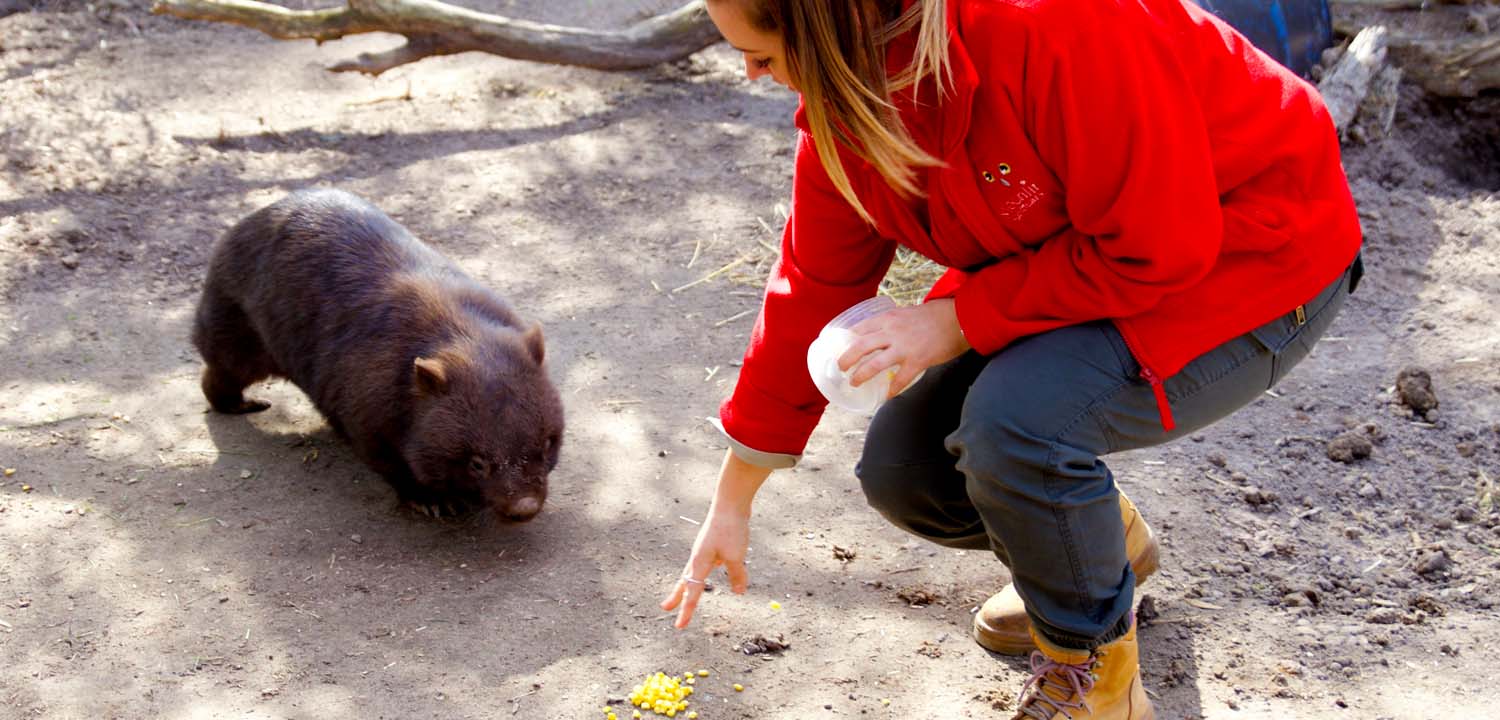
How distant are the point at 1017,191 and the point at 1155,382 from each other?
43 cm

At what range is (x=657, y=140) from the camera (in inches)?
258

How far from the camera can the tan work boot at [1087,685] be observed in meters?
2.65

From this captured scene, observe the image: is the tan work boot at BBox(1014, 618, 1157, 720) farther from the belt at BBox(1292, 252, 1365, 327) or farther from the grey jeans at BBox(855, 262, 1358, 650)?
the belt at BBox(1292, 252, 1365, 327)

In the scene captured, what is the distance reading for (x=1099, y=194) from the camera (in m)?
2.19

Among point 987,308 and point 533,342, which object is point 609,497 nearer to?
point 533,342

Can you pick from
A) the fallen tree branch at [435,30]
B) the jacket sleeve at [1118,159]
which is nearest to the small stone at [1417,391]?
the jacket sleeve at [1118,159]

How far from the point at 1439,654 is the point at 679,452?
213cm

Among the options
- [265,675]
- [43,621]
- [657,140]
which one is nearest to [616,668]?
[265,675]

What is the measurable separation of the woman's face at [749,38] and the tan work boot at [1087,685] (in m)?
1.24

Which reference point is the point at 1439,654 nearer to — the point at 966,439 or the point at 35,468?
the point at 966,439

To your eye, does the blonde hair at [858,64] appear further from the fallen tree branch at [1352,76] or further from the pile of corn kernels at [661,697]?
the fallen tree branch at [1352,76]

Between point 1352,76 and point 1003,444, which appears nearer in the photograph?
point 1003,444

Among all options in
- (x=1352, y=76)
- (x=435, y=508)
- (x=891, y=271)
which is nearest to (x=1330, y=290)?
(x=435, y=508)

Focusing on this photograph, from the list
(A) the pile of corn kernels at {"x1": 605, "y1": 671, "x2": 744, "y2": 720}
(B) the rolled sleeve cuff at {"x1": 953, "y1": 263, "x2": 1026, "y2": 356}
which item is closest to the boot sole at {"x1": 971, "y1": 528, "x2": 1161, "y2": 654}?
(A) the pile of corn kernels at {"x1": 605, "y1": 671, "x2": 744, "y2": 720}
